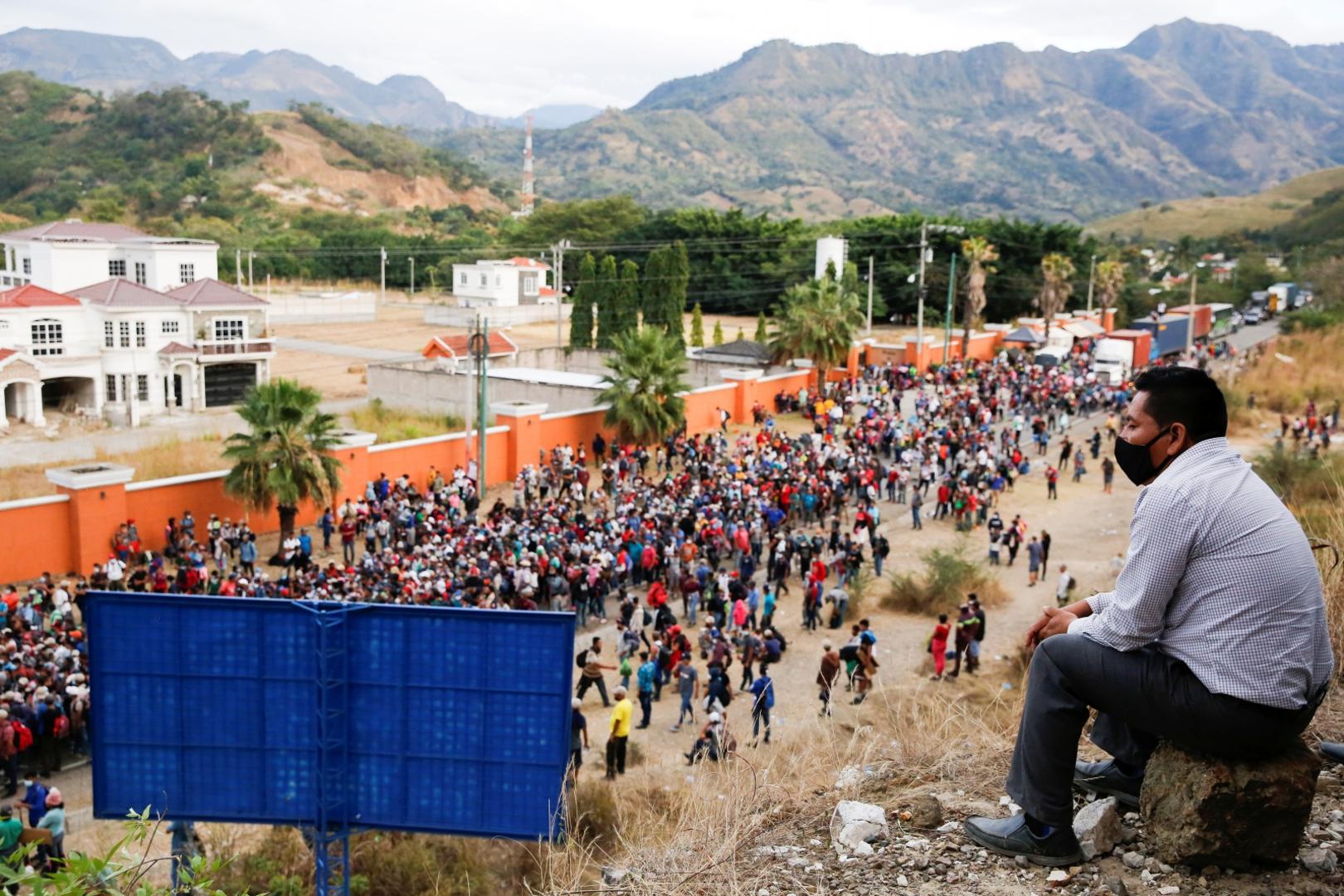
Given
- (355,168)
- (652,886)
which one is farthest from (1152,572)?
(355,168)

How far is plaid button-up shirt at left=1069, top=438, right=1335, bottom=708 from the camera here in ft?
10.9

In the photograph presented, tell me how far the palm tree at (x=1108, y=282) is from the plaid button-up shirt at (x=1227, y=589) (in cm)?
6835

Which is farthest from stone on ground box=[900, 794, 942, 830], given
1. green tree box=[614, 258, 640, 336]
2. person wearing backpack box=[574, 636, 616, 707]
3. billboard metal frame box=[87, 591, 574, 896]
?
green tree box=[614, 258, 640, 336]

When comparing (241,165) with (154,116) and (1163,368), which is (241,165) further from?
(1163,368)

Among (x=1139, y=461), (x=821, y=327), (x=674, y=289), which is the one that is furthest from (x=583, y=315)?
(x=1139, y=461)

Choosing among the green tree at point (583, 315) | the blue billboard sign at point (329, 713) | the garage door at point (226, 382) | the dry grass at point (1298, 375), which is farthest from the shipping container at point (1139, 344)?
the blue billboard sign at point (329, 713)

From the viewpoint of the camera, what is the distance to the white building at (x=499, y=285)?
6744 centimetres

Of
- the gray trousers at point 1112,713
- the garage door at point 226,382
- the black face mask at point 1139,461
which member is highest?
the black face mask at point 1139,461

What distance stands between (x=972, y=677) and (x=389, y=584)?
8124 mm

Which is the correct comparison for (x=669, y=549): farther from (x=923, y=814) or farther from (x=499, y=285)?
(x=499, y=285)

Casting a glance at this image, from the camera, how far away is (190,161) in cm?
10588

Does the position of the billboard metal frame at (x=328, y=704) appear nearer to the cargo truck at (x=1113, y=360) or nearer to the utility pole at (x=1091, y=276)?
the cargo truck at (x=1113, y=360)

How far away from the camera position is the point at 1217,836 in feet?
11.4

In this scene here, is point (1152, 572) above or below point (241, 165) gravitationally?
below
